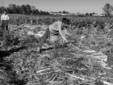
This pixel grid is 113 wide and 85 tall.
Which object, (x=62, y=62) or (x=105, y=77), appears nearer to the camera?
(x=105, y=77)

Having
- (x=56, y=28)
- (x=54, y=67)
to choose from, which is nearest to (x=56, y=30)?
(x=56, y=28)

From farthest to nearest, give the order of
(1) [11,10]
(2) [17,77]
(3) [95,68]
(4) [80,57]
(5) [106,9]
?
(5) [106,9], (1) [11,10], (4) [80,57], (3) [95,68], (2) [17,77]

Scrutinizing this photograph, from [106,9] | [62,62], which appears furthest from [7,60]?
[106,9]

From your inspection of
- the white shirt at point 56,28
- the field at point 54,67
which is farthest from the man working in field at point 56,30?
the field at point 54,67

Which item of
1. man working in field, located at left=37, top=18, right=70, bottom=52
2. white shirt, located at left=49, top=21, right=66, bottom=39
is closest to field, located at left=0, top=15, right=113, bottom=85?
man working in field, located at left=37, top=18, right=70, bottom=52

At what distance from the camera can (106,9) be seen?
79.3m

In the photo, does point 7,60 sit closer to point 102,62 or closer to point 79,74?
point 79,74

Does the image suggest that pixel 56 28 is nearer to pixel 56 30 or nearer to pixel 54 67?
pixel 56 30

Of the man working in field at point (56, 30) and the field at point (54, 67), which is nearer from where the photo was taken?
the field at point (54, 67)

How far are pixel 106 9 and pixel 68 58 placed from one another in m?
76.8

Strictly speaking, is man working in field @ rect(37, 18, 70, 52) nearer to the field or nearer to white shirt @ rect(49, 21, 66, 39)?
white shirt @ rect(49, 21, 66, 39)

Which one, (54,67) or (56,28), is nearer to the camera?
(54,67)

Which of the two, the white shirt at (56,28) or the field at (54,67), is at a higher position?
the white shirt at (56,28)

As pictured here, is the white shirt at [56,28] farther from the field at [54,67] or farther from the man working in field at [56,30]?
the field at [54,67]
